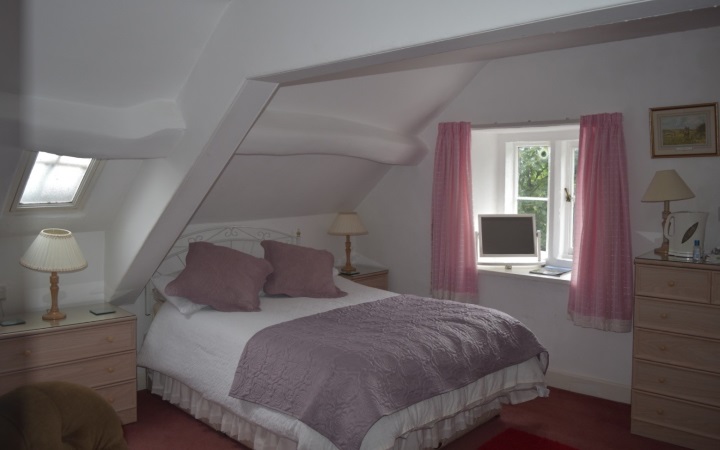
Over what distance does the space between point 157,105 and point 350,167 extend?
7.05ft

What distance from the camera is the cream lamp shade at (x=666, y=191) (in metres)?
3.94

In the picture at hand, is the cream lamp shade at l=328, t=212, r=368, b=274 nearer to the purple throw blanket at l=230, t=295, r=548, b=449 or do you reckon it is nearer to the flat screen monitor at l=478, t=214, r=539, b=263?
the flat screen monitor at l=478, t=214, r=539, b=263

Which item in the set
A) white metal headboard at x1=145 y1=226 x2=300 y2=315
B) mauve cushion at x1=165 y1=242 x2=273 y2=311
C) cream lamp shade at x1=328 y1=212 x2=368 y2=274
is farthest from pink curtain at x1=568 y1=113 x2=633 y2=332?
white metal headboard at x1=145 y1=226 x2=300 y2=315

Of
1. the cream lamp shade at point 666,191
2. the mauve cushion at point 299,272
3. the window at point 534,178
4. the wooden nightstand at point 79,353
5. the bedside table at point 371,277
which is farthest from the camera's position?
the bedside table at point 371,277

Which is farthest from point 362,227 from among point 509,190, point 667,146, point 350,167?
point 667,146

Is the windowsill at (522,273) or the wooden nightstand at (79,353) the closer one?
the wooden nightstand at (79,353)

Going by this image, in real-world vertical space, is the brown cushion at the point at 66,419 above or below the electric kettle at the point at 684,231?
below

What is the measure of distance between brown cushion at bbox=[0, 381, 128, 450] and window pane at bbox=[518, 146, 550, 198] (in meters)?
4.05

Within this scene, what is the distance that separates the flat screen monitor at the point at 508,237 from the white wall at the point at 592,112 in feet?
0.85

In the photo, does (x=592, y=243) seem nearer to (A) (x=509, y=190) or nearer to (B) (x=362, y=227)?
(A) (x=509, y=190)

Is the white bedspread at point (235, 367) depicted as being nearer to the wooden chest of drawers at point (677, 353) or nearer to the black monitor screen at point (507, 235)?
the wooden chest of drawers at point (677, 353)

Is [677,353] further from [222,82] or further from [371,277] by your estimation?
[222,82]

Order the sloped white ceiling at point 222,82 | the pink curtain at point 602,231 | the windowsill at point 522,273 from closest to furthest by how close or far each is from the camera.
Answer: the sloped white ceiling at point 222,82, the pink curtain at point 602,231, the windowsill at point 522,273

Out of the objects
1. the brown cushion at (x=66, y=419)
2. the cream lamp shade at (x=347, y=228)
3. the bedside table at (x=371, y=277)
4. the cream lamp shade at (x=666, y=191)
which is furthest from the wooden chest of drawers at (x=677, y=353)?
the brown cushion at (x=66, y=419)
